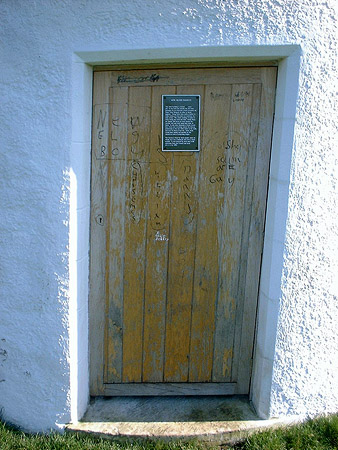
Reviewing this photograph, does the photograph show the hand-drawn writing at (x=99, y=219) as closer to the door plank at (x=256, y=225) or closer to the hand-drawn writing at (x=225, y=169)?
the hand-drawn writing at (x=225, y=169)

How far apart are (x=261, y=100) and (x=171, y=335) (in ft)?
5.51

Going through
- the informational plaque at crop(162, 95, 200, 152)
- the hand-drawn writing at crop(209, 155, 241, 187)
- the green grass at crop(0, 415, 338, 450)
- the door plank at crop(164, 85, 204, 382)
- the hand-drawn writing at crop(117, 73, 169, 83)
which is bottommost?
the green grass at crop(0, 415, 338, 450)

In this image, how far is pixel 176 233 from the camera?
9.00 ft

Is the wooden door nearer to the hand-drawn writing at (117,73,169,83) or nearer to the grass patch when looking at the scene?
the hand-drawn writing at (117,73,169,83)

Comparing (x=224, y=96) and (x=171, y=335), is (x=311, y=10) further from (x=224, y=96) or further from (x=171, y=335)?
(x=171, y=335)

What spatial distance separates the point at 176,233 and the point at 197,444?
1.32 meters

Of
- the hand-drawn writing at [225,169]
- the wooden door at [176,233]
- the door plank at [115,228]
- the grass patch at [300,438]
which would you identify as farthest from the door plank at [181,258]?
the grass patch at [300,438]

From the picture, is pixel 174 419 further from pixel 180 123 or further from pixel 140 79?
pixel 140 79

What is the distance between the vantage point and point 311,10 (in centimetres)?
228

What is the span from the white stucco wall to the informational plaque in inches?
14.6

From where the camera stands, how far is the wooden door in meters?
2.59

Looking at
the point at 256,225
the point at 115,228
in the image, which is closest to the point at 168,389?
the point at 115,228

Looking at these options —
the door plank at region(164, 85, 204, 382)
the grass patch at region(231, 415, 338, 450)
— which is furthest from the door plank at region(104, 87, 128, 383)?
the grass patch at region(231, 415, 338, 450)

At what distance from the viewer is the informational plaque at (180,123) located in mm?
2588
